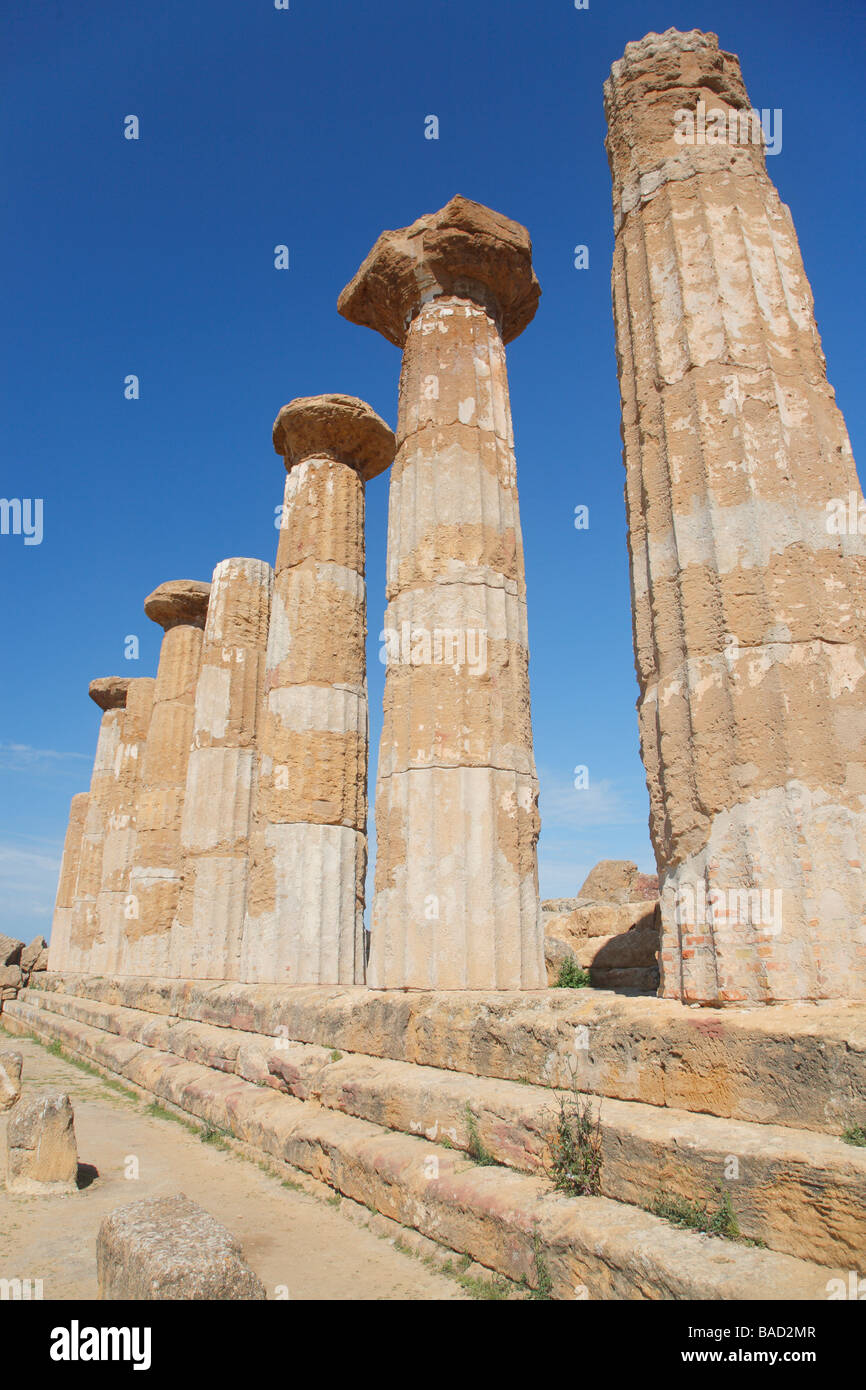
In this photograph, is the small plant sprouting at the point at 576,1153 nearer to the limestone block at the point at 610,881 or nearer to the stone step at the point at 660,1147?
the stone step at the point at 660,1147

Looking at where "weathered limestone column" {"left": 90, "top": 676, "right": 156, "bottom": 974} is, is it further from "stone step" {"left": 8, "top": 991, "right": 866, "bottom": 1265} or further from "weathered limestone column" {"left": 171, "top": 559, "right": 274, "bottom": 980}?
"stone step" {"left": 8, "top": 991, "right": 866, "bottom": 1265}

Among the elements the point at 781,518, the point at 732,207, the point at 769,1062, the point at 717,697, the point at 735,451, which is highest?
the point at 732,207

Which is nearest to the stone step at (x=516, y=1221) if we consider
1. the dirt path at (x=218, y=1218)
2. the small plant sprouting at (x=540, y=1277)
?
the small plant sprouting at (x=540, y=1277)

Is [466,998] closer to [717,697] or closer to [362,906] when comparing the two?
[717,697]

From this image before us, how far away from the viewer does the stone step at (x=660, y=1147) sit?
2.60 m

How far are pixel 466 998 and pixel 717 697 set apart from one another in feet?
7.84

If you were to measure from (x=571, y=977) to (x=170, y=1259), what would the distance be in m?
5.59

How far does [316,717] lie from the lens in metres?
10.3

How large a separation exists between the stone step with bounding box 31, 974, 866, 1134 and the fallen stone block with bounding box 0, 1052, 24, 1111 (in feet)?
9.96

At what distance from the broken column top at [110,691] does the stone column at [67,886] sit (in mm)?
3838

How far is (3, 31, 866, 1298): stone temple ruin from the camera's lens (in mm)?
3133

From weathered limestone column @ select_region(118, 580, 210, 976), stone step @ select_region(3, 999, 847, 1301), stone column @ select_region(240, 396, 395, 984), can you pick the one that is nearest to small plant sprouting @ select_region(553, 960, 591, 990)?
stone column @ select_region(240, 396, 395, 984)

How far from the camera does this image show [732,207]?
490 centimetres

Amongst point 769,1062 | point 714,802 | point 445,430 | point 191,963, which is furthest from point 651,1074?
point 191,963
